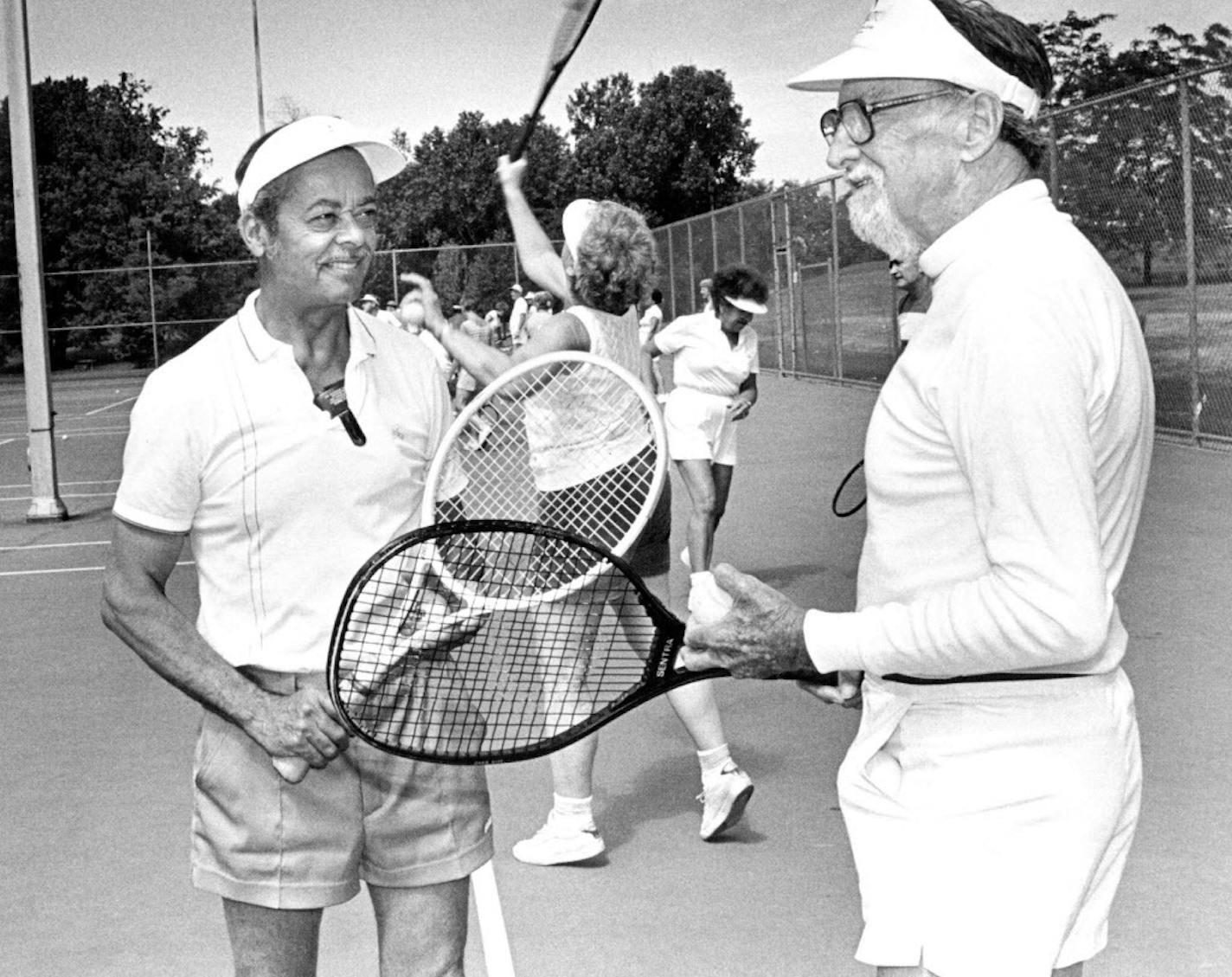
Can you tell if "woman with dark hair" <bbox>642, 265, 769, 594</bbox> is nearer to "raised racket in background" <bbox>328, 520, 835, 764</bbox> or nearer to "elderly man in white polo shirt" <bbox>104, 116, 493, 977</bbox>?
"raised racket in background" <bbox>328, 520, 835, 764</bbox>

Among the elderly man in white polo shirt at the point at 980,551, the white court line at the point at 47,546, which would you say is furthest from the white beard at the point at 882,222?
the white court line at the point at 47,546

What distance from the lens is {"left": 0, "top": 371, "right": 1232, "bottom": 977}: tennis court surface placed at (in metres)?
4.57

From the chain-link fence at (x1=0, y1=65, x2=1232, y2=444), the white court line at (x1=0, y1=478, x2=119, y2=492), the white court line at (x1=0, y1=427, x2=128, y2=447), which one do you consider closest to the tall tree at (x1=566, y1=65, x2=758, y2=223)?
the chain-link fence at (x1=0, y1=65, x2=1232, y2=444)

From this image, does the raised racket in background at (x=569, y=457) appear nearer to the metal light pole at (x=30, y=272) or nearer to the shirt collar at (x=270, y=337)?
the shirt collar at (x=270, y=337)

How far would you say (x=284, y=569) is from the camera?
9.55 ft

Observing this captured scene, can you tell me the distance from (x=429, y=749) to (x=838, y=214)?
761 inches

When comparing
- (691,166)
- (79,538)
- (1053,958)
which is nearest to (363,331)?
(1053,958)

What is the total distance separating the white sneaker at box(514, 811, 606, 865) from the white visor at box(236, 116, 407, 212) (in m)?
2.63

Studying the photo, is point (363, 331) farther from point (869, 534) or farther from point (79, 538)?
point (79, 538)

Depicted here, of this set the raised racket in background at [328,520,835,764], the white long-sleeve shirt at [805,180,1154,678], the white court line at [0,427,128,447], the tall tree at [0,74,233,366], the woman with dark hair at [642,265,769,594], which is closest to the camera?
the white long-sleeve shirt at [805,180,1154,678]

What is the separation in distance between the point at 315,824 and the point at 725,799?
260 centimetres

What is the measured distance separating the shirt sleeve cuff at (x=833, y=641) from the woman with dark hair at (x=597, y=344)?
9.29 ft

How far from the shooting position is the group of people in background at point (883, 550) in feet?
6.99

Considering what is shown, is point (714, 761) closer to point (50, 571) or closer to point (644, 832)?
point (644, 832)
